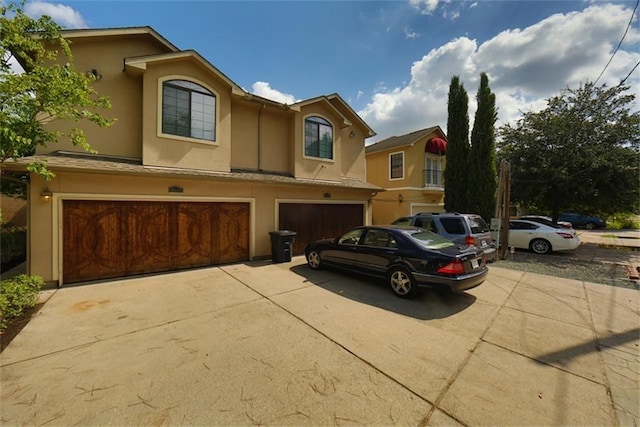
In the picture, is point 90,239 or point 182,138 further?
point 182,138

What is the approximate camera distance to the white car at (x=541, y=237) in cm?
1091

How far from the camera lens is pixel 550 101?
14.3 metres

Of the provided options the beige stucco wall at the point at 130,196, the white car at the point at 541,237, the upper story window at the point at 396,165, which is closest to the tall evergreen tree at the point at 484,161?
the white car at the point at 541,237

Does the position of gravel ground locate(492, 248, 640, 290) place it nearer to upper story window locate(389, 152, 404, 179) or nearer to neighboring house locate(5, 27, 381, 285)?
neighboring house locate(5, 27, 381, 285)

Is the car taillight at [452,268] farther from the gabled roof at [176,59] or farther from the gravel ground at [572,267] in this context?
the gabled roof at [176,59]

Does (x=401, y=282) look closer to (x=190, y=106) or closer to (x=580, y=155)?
(x=190, y=106)

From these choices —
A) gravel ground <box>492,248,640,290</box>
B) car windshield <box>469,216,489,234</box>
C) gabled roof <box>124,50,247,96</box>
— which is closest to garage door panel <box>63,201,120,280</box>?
gabled roof <box>124,50,247,96</box>

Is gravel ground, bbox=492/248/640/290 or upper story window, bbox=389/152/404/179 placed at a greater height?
upper story window, bbox=389/152/404/179

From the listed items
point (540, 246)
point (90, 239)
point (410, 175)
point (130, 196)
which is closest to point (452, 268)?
point (130, 196)

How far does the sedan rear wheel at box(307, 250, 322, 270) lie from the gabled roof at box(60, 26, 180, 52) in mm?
8737

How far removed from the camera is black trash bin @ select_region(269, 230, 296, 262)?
29.8 ft

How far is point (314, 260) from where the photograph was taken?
8.11 metres

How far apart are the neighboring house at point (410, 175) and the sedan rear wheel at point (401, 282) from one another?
467 inches

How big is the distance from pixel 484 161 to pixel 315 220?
1033 centimetres
